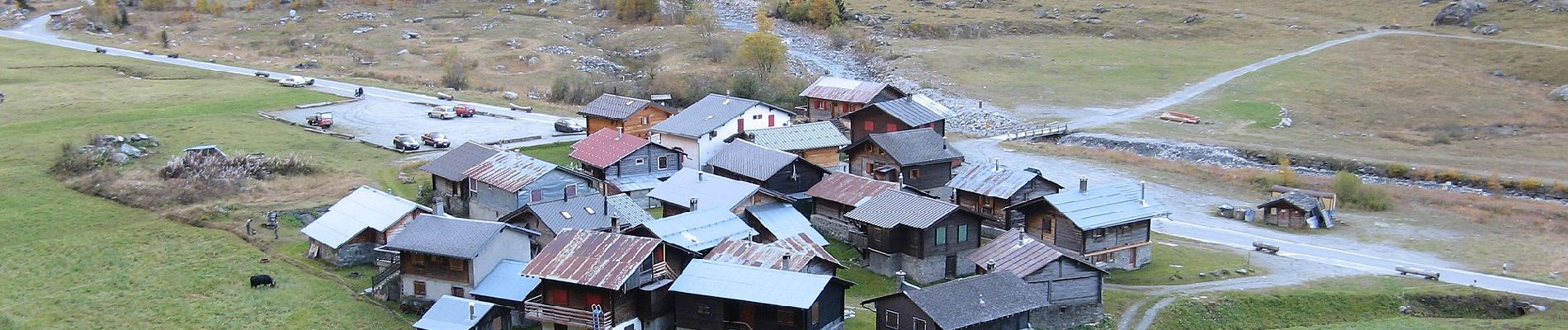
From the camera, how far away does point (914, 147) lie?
205 feet

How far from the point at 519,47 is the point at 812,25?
1238 inches

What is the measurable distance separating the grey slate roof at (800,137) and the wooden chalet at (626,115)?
680 centimetres

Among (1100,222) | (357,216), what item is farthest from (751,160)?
(357,216)

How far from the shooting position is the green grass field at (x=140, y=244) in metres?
45.8

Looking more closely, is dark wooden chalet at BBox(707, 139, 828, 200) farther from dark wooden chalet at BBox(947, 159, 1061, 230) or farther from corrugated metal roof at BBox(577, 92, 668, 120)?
corrugated metal roof at BBox(577, 92, 668, 120)

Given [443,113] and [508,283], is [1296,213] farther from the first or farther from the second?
[443,113]

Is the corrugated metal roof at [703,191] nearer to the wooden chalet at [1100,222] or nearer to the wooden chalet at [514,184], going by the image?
the wooden chalet at [514,184]

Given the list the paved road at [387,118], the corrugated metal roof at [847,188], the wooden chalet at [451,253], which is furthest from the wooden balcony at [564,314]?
the paved road at [387,118]

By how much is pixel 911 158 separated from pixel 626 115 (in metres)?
17.3

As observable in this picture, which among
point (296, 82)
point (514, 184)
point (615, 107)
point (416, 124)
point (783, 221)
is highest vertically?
point (615, 107)

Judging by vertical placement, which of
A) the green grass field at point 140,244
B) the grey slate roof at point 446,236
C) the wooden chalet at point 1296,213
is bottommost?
the wooden chalet at point 1296,213

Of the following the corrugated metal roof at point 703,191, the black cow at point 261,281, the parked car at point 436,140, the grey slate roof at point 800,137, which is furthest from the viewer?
the parked car at point 436,140

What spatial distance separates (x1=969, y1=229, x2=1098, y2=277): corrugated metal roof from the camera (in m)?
46.0

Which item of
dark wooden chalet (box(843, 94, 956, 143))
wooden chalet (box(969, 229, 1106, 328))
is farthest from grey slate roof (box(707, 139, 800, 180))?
wooden chalet (box(969, 229, 1106, 328))
